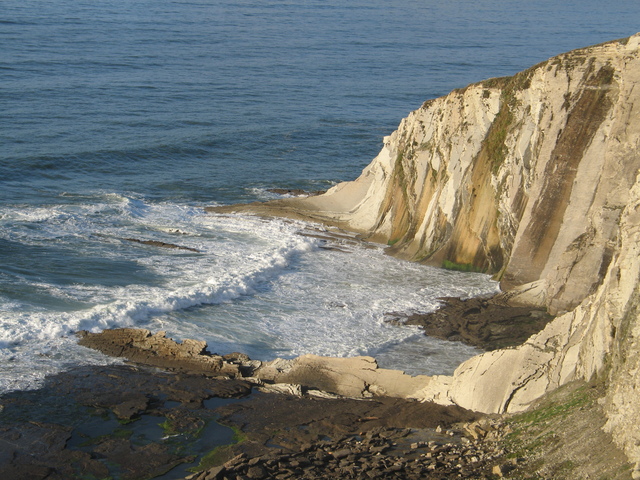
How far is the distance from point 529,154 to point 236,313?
892 cm

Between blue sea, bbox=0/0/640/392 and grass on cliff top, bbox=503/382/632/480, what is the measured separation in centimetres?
→ 444

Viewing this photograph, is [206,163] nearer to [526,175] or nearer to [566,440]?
[526,175]

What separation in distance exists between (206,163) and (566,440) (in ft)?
95.2

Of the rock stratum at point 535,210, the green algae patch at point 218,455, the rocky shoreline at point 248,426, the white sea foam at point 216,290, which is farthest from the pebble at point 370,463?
the white sea foam at point 216,290

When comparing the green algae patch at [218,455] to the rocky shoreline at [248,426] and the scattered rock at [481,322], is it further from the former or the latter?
the scattered rock at [481,322]

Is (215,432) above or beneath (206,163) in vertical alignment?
beneath

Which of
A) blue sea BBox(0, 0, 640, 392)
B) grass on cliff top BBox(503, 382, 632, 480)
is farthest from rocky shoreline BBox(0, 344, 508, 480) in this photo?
blue sea BBox(0, 0, 640, 392)

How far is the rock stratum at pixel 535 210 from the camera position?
459 inches

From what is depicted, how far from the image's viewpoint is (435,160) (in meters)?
24.9

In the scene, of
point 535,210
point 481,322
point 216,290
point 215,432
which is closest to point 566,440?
point 215,432

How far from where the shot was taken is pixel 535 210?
66.9ft

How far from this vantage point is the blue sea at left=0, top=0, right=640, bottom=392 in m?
18.1

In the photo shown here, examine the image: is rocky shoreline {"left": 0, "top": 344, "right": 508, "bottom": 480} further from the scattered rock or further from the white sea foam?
the scattered rock

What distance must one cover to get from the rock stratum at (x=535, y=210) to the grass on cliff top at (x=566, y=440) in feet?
0.76
